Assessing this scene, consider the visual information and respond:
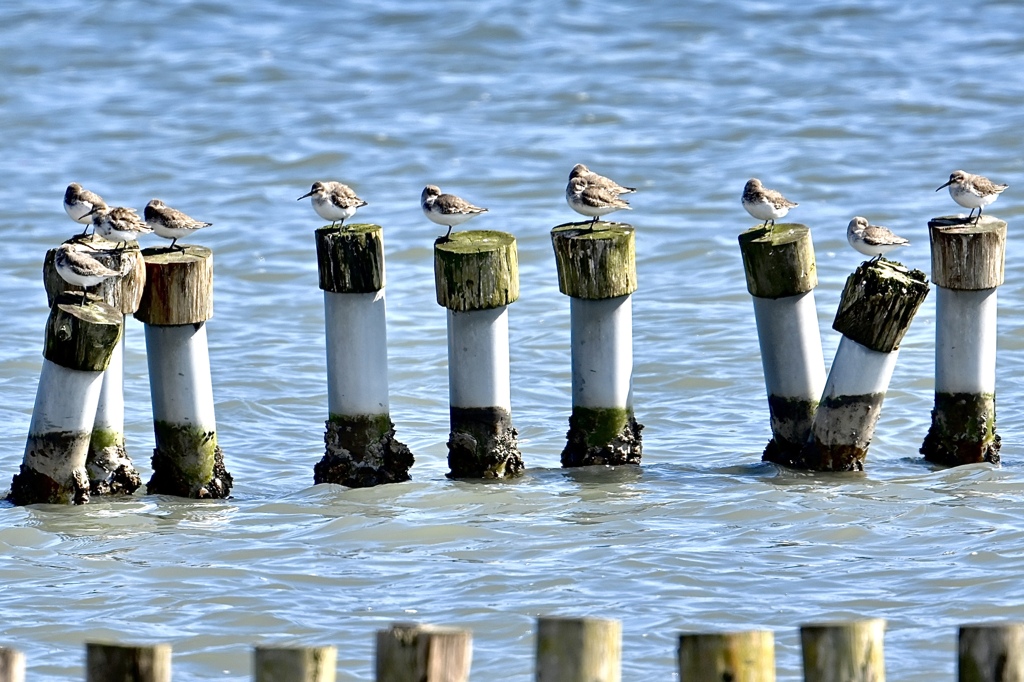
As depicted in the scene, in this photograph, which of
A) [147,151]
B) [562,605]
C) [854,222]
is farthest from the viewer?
[147,151]

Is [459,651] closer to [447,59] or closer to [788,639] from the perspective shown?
[788,639]

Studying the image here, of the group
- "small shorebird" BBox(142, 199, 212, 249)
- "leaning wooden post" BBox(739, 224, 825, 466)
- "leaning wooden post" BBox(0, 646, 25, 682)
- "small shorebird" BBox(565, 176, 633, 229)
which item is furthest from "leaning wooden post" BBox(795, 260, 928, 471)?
"leaning wooden post" BBox(0, 646, 25, 682)

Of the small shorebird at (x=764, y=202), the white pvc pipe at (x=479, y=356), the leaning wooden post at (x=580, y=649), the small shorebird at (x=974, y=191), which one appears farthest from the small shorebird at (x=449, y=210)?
the leaning wooden post at (x=580, y=649)

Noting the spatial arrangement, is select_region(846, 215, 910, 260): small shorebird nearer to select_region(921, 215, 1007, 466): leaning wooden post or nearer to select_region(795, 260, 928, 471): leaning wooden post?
select_region(921, 215, 1007, 466): leaning wooden post

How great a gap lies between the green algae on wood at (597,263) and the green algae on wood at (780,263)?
0.83 metres

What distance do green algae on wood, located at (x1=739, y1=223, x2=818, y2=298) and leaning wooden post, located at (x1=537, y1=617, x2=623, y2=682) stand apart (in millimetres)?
5228

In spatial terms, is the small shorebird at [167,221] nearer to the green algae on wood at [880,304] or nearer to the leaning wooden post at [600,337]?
the leaning wooden post at [600,337]

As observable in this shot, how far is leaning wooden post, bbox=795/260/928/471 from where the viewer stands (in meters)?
9.34

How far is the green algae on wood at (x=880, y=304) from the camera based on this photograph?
932 cm

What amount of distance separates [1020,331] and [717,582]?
7275 mm

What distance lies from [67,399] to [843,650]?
5.54 m

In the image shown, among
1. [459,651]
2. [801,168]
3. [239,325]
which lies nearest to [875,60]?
[801,168]

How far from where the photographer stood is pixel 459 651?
184 inches

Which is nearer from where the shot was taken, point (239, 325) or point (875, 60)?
point (239, 325)
